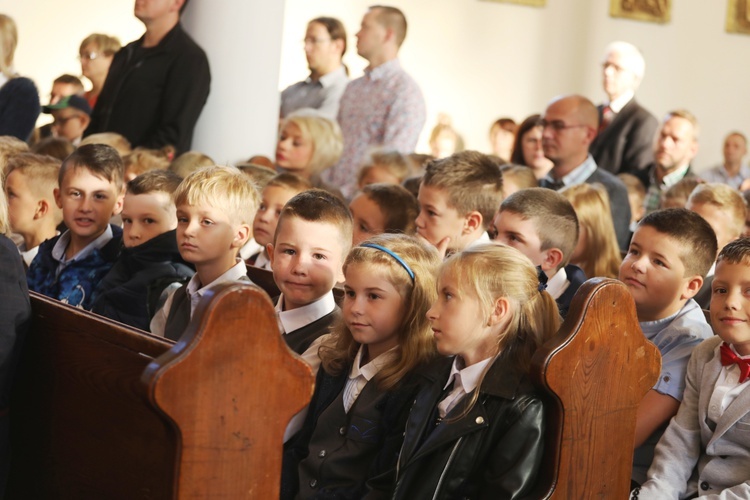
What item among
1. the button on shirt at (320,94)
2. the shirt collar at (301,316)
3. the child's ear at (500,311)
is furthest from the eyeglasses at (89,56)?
the child's ear at (500,311)

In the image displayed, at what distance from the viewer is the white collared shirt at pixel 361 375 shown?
9.51 ft

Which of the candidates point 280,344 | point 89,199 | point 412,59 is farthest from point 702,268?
point 412,59

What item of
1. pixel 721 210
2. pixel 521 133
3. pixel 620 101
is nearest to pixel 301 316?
pixel 721 210

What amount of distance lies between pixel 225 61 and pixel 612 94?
349cm

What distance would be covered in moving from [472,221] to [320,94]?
372 centimetres

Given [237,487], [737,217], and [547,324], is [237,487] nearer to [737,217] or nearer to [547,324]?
[547,324]

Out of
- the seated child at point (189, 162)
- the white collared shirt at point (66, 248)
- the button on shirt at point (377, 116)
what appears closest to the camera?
the white collared shirt at point (66, 248)

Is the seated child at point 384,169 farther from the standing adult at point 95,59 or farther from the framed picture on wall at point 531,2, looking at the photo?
the framed picture on wall at point 531,2

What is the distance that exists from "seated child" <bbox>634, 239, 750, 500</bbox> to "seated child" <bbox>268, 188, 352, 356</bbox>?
1.10 m

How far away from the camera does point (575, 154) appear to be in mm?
5984

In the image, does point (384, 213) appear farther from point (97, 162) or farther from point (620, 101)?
point (620, 101)

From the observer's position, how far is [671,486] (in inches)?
112

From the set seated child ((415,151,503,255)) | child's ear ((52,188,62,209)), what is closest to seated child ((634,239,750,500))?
seated child ((415,151,503,255))

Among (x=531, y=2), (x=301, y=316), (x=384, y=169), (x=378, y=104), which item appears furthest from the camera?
(x=531, y=2)
